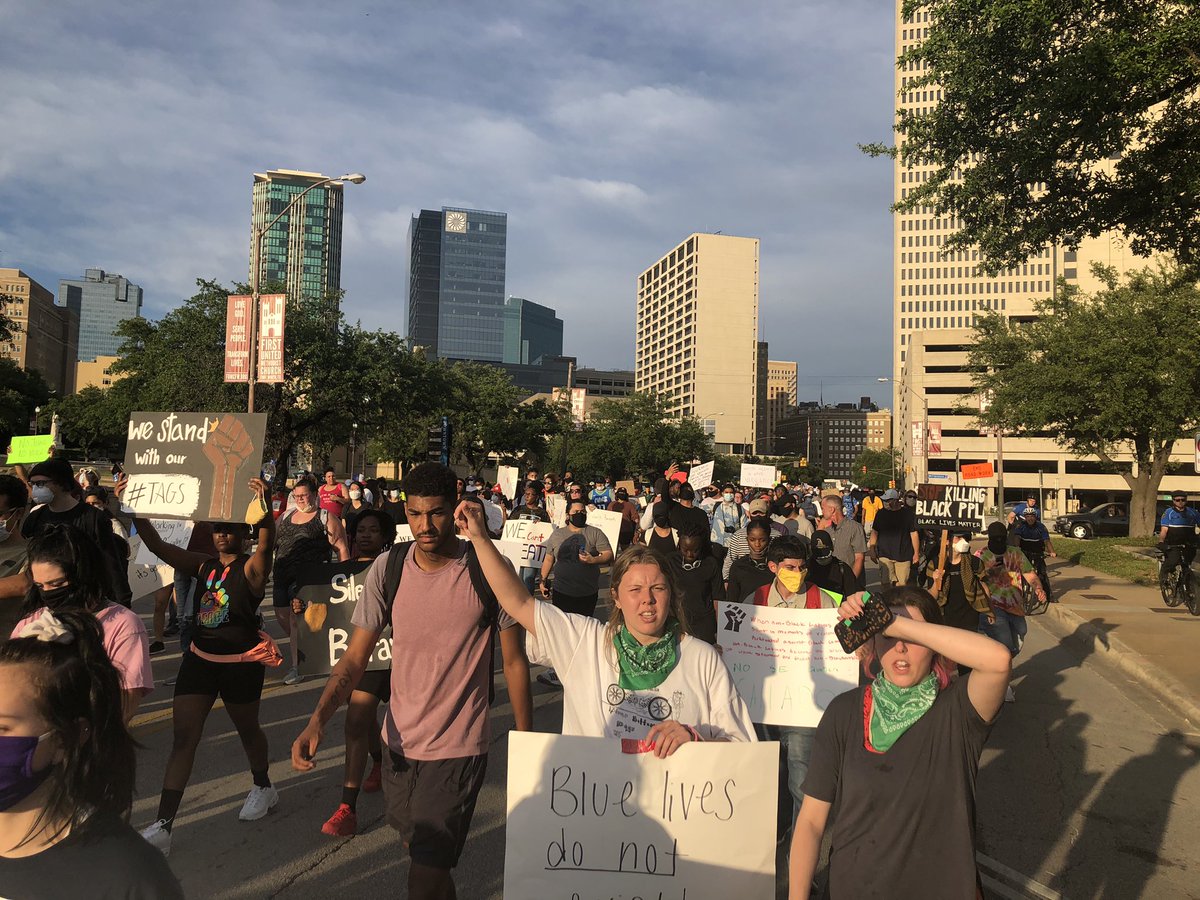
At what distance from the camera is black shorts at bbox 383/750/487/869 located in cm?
329

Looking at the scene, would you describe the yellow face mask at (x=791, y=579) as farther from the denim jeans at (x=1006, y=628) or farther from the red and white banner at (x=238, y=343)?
the red and white banner at (x=238, y=343)

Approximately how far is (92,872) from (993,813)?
522 cm

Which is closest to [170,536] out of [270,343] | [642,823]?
[642,823]

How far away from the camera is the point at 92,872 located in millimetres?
1733

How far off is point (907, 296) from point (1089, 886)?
164 m

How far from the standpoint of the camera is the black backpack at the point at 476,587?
3.52 meters

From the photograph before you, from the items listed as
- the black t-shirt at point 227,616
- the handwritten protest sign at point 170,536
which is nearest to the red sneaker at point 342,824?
the black t-shirt at point 227,616

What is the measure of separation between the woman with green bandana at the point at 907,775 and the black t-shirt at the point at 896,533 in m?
9.70

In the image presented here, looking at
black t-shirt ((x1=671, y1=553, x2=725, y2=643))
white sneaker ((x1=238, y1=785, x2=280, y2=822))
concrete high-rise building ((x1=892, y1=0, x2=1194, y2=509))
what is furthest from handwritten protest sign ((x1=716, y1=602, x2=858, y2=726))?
concrete high-rise building ((x1=892, y1=0, x2=1194, y2=509))

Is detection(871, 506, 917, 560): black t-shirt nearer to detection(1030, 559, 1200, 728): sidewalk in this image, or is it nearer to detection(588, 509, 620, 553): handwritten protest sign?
detection(1030, 559, 1200, 728): sidewalk

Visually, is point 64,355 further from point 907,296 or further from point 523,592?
point 523,592

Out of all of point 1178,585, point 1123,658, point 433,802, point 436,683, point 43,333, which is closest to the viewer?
point 433,802

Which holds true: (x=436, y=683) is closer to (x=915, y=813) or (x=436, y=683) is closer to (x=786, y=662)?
(x=915, y=813)

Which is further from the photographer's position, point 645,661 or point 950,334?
point 950,334
